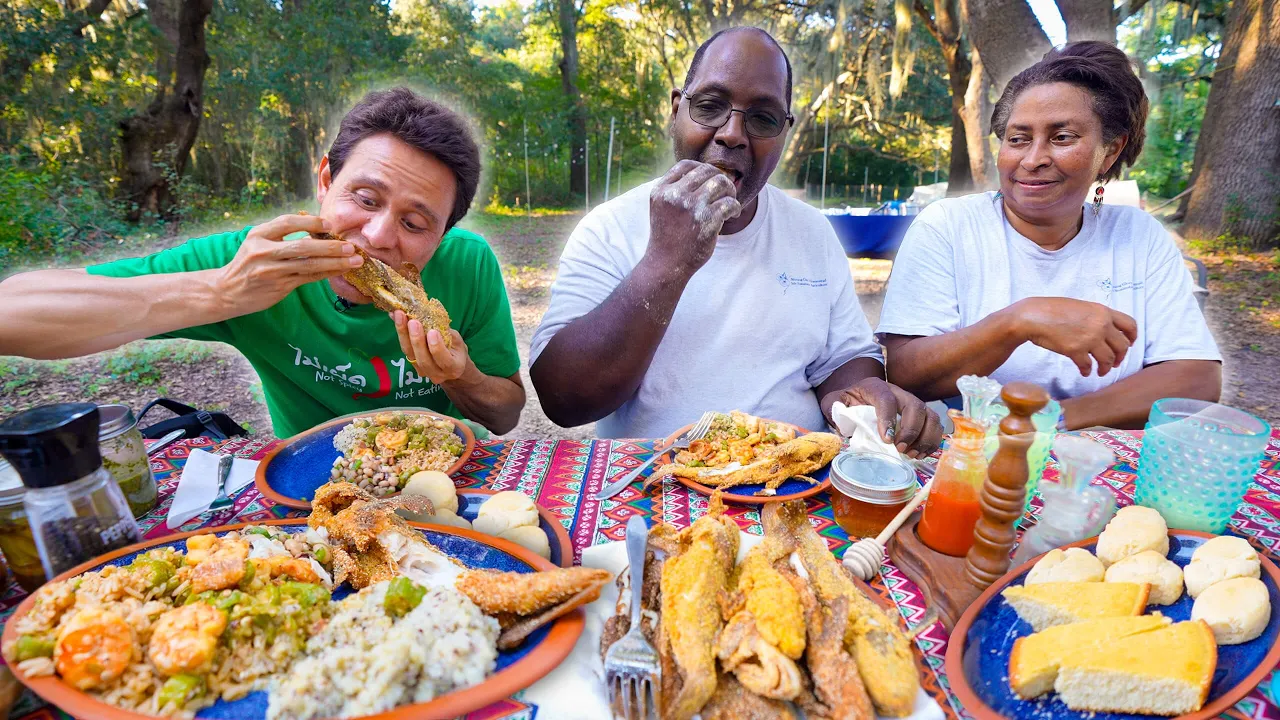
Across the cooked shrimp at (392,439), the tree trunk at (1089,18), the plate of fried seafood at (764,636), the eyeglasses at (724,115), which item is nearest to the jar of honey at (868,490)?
the plate of fried seafood at (764,636)

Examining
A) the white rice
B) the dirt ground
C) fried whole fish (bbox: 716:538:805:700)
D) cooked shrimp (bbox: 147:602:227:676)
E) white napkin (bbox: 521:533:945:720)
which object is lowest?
the dirt ground

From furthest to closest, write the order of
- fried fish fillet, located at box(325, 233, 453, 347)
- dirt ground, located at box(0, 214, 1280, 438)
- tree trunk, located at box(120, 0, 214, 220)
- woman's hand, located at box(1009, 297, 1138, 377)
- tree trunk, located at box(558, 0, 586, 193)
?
tree trunk, located at box(558, 0, 586, 193)
tree trunk, located at box(120, 0, 214, 220)
dirt ground, located at box(0, 214, 1280, 438)
woman's hand, located at box(1009, 297, 1138, 377)
fried fish fillet, located at box(325, 233, 453, 347)

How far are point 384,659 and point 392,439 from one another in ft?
3.31

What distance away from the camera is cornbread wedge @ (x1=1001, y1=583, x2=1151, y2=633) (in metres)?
1.21

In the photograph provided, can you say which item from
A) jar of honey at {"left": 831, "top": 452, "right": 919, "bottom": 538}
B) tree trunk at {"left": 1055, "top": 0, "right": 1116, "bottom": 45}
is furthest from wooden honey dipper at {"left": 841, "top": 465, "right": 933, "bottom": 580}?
tree trunk at {"left": 1055, "top": 0, "right": 1116, "bottom": 45}

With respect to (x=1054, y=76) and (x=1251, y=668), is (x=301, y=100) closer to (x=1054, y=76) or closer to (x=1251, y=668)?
(x=1054, y=76)

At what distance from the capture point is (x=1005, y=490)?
50.4 inches

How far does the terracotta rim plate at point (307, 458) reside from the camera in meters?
1.75

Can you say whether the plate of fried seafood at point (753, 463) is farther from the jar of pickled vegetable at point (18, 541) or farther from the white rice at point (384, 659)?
the jar of pickled vegetable at point (18, 541)

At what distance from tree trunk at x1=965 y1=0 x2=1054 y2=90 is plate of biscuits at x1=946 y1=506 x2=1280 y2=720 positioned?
7946 mm

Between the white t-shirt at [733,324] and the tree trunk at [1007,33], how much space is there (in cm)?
658

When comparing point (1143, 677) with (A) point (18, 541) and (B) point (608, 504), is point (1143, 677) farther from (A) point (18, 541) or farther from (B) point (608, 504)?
(A) point (18, 541)

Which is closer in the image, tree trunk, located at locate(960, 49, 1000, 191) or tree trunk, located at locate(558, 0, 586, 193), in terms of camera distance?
tree trunk, located at locate(960, 49, 1000, 191)

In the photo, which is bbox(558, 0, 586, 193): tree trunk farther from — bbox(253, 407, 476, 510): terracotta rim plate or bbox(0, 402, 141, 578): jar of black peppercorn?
bbox(0, 402, 141, 578): jar of black peppercorn
